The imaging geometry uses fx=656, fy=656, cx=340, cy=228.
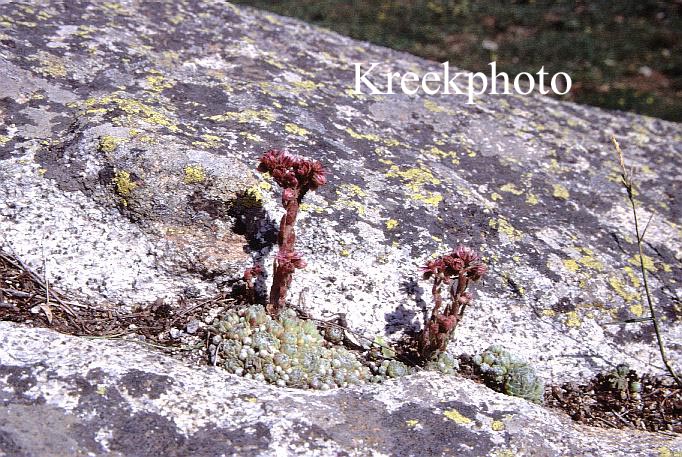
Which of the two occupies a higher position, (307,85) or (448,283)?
(307,85)

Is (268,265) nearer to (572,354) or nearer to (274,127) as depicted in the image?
(274,127)

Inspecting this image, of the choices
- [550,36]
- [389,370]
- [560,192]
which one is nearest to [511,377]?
[389,370]

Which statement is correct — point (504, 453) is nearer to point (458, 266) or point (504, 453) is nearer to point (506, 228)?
point (458, 266)

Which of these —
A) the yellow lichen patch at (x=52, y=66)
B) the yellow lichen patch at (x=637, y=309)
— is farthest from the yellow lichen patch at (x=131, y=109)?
the yellow lichen patch at (x=637, y=309)

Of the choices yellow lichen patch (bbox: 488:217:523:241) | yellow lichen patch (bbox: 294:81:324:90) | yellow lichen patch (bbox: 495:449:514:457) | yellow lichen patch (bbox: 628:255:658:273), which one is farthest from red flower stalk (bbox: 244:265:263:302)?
yellow lichen patch (bbox: 628:255:658:273)

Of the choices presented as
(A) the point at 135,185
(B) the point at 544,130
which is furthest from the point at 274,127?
(B) the point at 544,130

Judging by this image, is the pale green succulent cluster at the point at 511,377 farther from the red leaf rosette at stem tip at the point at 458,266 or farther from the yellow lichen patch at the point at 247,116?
the yellow lichen patch at the point at 247,116

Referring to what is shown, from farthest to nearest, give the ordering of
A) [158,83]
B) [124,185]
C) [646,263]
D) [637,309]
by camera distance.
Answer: [158,83] < [646,263] < [637,309] < [124,185]
